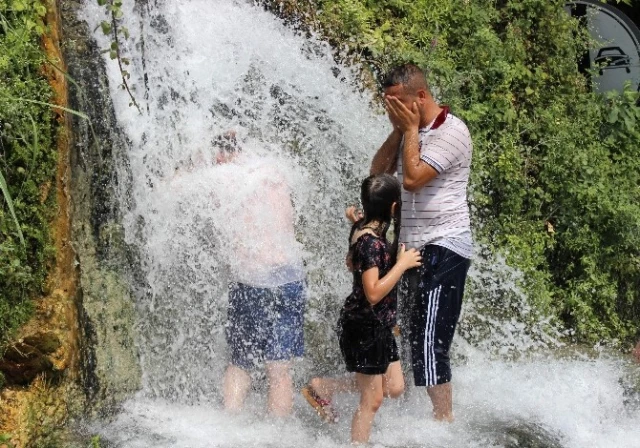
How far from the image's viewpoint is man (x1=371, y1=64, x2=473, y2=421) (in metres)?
4.21

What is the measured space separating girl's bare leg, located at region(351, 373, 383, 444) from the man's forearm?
3.45 feet

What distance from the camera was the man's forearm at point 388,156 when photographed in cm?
448

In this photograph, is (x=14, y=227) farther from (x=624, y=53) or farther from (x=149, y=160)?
(x=624, y=53)

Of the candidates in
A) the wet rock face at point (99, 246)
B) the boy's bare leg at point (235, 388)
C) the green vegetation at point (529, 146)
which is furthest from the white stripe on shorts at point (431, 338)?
the green vegetation at point (529, 146)

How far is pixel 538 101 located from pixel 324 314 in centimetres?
303

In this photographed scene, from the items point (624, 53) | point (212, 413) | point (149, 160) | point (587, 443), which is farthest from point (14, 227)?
point (624, 53)

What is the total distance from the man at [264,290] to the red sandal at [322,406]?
0.11 meters

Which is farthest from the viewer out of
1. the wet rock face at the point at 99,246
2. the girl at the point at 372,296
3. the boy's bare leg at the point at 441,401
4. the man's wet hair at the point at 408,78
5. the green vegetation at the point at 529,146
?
the green vegetation at the point at 529,146

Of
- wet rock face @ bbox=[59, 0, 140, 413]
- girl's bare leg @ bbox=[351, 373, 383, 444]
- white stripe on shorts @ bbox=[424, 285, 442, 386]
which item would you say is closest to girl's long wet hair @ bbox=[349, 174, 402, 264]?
A: white stripe on shorts @ bbox=[424, 285, 442, 386]

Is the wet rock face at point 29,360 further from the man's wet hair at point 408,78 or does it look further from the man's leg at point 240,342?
the man's wet hair at point 408,78

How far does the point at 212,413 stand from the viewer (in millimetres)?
4898

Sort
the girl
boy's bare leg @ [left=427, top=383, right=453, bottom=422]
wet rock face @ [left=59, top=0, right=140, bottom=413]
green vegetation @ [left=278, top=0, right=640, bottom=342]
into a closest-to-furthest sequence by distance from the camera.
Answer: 1. the girl
2. boy's bare leg @ [left=427, top=383, right=453, bottom=422]
3. wet rock face @ [left=59, top=0, right=140, bottom=413]
4. green vegetation @ [left=278, top=0, right=640, bottom=342]

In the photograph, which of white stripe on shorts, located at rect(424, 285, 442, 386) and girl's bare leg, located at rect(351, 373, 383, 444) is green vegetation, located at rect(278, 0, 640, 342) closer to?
white stripe on shorts, located at rect(424, 285, 442, 386)

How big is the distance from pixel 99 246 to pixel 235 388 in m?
1.18
